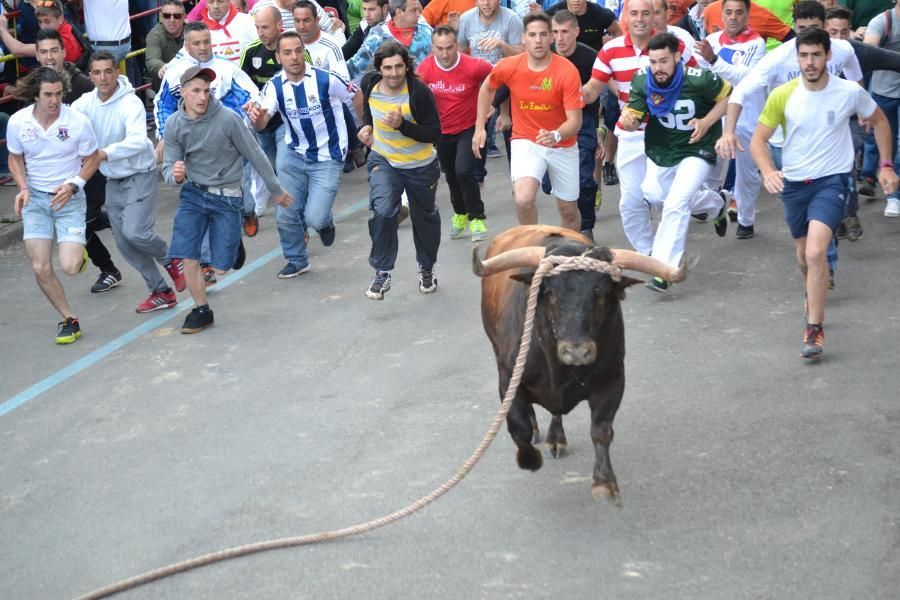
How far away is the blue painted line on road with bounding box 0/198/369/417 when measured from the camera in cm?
893

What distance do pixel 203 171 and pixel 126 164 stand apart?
810 millimetres

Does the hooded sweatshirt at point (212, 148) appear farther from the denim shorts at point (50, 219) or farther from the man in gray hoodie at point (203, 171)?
the denim shorts at point (50, 219)

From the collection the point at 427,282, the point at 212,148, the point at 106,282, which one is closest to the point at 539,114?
the point at 427,282

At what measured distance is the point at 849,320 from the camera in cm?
918

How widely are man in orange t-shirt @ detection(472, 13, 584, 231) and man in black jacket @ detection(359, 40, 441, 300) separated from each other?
2.41 ft

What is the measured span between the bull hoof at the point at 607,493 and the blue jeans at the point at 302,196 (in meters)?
5.73

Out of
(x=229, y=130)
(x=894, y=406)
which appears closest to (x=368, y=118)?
(x=229, y=130)

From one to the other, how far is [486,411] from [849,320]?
2.93m

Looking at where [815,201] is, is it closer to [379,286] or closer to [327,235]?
[379,286]

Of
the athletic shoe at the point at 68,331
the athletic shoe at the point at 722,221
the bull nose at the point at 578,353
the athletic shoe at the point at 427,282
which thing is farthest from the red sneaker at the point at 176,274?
the bull nose at the point at 578,353

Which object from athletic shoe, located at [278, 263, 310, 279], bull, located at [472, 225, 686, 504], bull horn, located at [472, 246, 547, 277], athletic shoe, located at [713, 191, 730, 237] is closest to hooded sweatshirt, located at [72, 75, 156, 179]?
athletic shoe, located at [278, 263, 310, 279]

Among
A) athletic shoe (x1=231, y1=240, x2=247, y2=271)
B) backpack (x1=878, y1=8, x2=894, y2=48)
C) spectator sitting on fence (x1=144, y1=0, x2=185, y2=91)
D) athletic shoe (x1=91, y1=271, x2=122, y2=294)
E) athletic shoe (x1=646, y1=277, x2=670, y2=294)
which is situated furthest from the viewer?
spectator sitting on fence (x1=144, y1=0, x2=185, y2=91)

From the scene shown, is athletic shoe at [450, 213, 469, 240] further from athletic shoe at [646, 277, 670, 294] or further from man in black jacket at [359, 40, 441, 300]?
athletic shoe at [646, 277, 670, 294]

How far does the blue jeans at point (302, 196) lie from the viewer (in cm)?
1138
